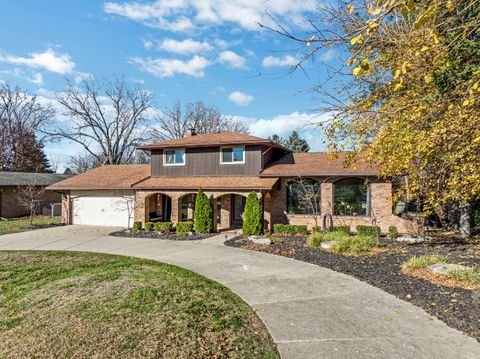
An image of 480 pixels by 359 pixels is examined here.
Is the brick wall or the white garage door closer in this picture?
the white garage door

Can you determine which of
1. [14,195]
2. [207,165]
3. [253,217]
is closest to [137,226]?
[207,165]

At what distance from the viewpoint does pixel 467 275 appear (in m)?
6.99

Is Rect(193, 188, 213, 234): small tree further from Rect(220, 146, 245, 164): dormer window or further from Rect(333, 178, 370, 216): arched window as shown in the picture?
Rect(333, 178, 370, 216): arched window

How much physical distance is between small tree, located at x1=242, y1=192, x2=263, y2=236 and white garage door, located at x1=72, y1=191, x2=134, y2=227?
7717mm

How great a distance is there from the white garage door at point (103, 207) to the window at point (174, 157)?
295 centimetres

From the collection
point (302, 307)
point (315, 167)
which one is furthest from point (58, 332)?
point (315, 167)

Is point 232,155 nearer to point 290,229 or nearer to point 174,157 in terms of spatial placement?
point 174,157

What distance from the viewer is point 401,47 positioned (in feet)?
22.3

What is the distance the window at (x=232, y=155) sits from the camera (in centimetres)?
1797

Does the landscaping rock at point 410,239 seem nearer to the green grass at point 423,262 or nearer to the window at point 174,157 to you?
the green grass at point 423,262

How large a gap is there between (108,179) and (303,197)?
12.7m

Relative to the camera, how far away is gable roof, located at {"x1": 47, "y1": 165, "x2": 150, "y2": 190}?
1900cm

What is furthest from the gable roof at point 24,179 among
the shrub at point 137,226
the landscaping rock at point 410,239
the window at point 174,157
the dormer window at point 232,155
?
the landscaping rock at point 410,239

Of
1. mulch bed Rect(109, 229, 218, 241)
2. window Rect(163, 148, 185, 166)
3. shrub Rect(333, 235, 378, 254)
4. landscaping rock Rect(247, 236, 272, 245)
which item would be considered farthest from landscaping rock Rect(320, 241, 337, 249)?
window Rect(163, 148, 185, 166)
